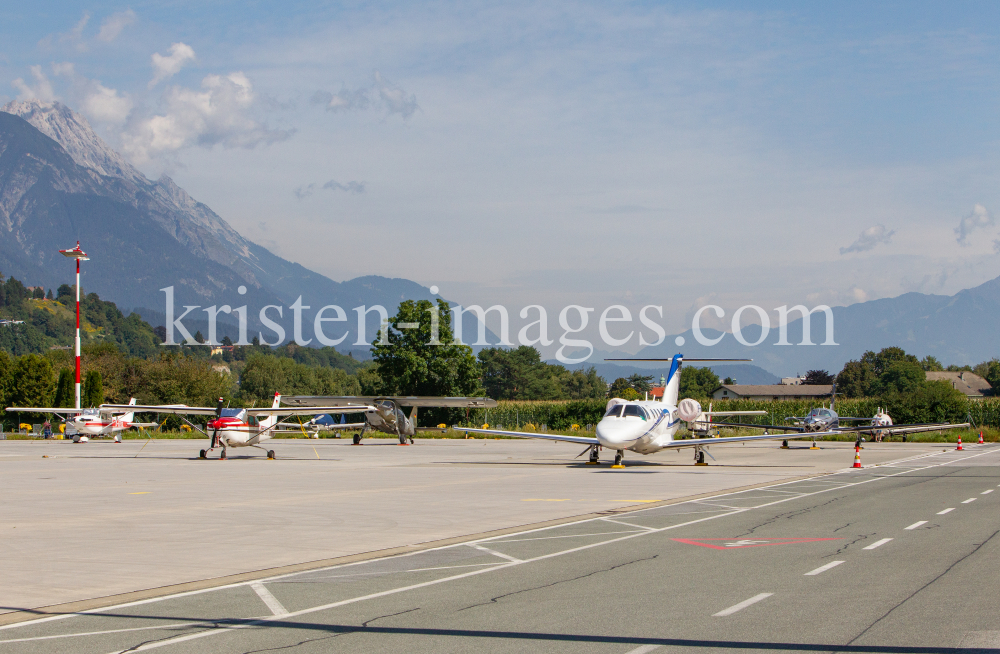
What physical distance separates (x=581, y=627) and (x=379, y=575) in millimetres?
3421

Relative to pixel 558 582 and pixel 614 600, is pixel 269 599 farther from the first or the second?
pixel 614 600

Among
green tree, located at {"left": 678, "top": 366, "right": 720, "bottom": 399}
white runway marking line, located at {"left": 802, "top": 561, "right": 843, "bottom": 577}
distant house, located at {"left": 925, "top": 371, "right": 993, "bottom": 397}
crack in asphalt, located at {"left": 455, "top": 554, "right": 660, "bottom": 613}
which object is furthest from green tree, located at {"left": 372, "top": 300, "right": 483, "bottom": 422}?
distant house, located at {"left": 925, "top": 371, "right": 993, "bottom": 397}

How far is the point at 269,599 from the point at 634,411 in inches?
820

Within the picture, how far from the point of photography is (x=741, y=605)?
792cm

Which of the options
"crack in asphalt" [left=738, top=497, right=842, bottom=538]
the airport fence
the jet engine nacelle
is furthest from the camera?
the airport fence

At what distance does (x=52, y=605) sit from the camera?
27.3ft

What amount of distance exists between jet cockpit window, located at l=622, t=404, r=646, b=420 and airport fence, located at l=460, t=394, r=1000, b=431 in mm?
29739

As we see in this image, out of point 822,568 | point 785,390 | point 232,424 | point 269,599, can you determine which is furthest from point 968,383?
point 269,599

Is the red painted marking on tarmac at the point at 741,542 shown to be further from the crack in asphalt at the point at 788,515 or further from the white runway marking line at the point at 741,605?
the white runway marking line at the point at 741,605

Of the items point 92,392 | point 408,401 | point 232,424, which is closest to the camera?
point 232,424

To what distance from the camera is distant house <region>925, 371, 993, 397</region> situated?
149 meters

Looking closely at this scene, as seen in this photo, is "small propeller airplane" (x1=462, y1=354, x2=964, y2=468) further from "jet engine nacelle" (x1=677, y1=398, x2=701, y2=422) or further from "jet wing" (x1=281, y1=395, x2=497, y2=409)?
"jet wing" (x1=281, y1=395, x2=497, y2=409)

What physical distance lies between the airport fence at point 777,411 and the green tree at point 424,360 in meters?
3.06

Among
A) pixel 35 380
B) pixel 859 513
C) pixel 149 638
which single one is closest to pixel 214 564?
pixel 149 638
